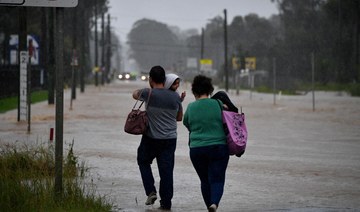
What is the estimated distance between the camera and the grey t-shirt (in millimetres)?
10477

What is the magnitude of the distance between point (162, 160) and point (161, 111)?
0.57 m

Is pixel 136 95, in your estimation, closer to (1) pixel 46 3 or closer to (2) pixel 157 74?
(2) pixel 157 74

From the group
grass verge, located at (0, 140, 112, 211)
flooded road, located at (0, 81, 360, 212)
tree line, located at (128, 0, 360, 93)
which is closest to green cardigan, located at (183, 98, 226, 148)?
grass verge, located at (0, 140, 112, 211)

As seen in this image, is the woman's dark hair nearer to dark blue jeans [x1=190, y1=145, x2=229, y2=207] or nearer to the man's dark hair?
dark blue jeans [x1=190, y1=145, x2=229, y2=207]

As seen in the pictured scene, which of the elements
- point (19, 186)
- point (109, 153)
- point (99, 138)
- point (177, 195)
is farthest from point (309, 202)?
point (99, 138)

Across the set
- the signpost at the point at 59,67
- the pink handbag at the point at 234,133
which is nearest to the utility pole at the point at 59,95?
the signpost at the point at 59,67

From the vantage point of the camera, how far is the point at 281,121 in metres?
31.1

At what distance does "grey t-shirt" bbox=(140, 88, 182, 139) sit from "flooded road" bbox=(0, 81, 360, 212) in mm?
954

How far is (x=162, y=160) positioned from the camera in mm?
10602

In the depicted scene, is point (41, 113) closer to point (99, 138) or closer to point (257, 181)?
point (99, 138)

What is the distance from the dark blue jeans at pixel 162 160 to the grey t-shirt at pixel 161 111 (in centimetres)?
9

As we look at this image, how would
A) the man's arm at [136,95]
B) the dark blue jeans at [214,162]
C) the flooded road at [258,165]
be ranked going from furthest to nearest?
the flooded road at [258,165] < the man's arm at [136,95] < the dark blue jeans at [214,162]

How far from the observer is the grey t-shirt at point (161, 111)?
1048 cm

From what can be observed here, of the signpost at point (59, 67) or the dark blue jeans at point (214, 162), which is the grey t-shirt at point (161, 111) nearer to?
the dark blue jeans at point (214, 162)
